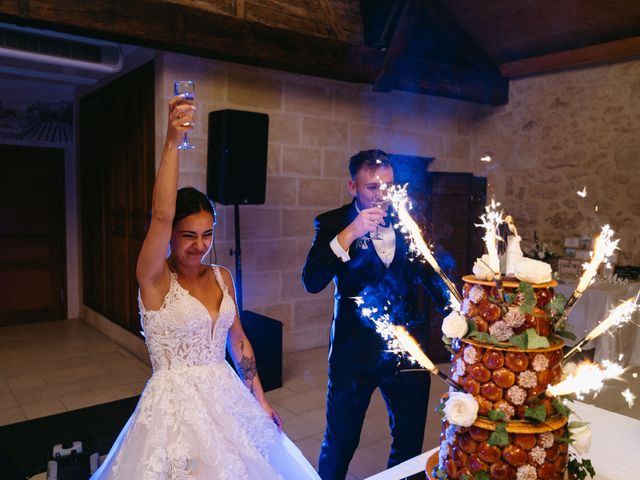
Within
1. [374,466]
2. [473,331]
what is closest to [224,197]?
[374,466]

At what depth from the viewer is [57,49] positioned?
194 inches

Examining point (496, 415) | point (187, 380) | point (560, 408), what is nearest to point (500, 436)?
point (496, 415)

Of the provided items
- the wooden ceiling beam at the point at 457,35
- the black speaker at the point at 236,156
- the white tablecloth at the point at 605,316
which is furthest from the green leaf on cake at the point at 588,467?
the wooden ceiling beam at the point at 457,35

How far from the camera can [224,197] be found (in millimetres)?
4203

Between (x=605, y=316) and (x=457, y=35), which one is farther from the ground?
(x=457, y=35)

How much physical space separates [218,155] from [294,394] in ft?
6.70

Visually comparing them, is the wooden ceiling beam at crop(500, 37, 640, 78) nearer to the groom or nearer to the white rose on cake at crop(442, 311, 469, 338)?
the groom

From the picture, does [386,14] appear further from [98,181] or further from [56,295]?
[56,295]

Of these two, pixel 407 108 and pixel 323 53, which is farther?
pixel 407 108

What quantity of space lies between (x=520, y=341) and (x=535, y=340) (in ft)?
0.10

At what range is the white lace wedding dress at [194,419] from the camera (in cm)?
167

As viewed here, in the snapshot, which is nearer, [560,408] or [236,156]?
[560,408]

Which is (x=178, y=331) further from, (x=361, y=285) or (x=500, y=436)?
(x=500, y=436)

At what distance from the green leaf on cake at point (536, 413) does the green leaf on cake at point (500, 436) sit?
0.20ft
